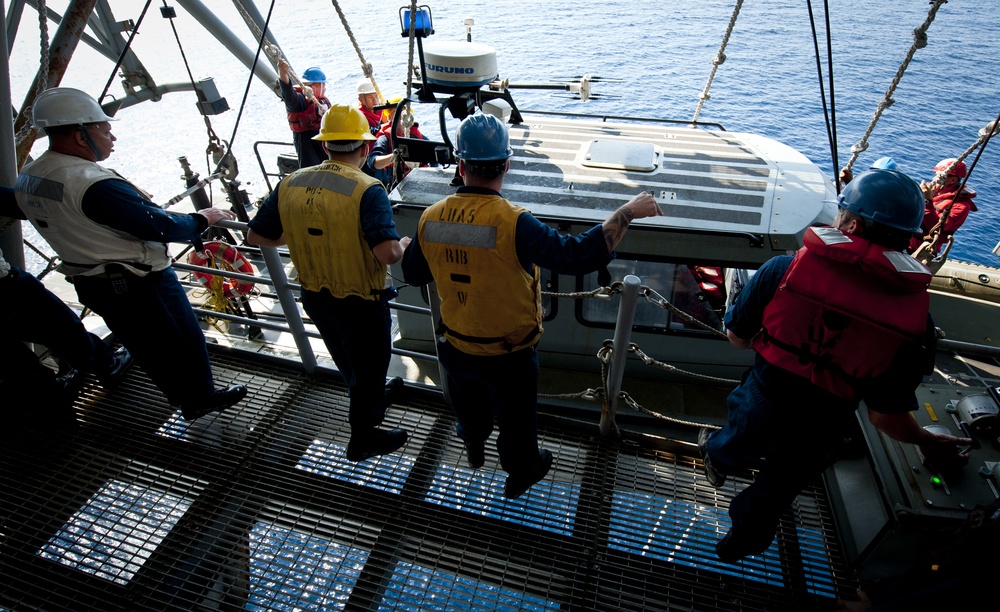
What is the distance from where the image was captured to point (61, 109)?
2736 mm

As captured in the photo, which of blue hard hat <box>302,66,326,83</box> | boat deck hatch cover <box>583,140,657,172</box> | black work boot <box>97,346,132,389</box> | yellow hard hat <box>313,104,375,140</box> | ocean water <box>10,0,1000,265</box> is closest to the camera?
yellow hard hat <box>313,104,375,140</box>

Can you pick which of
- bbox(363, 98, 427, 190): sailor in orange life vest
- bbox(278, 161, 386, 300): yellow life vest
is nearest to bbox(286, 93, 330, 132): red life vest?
bbox(363, 98, 427, 190): sailor in orange life vest

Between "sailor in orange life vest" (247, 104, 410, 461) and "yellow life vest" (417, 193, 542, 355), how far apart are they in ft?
0.97

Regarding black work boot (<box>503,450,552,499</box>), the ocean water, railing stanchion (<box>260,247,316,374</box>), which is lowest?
the ocean water

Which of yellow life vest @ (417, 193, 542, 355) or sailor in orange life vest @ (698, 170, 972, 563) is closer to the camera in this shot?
sailor in orange life vest @ (698, 170, 972, 563)

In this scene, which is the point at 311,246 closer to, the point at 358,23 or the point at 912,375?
the point at 912,375

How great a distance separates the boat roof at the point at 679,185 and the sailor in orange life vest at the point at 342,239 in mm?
1731

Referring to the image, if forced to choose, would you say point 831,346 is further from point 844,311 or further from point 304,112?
point 304,112

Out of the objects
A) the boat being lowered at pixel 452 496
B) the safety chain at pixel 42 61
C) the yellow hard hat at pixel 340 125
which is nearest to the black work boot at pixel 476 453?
the boat being lowered at pixel 452 496

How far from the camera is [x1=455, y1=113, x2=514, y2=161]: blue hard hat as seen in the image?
2.22 metres

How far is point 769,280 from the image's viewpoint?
7.22ft

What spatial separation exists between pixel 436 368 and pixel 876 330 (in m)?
3.99

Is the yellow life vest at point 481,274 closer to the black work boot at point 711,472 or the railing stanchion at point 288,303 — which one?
the black work boot at point 711,472

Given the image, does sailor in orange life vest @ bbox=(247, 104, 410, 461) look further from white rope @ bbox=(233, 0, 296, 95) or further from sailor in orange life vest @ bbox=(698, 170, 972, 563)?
white rope @ bbox=(233, 0, 296, 95)
